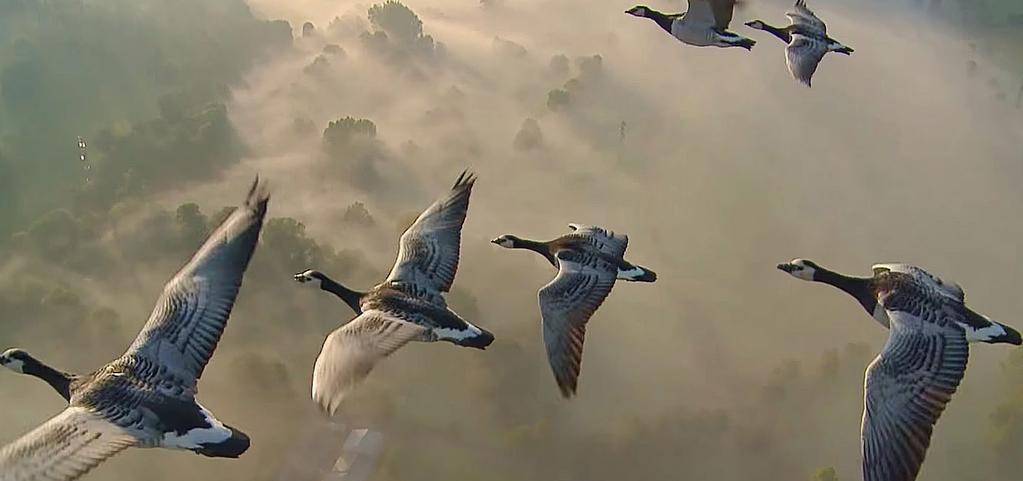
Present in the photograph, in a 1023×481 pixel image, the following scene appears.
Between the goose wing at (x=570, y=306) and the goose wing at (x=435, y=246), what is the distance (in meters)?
0.69

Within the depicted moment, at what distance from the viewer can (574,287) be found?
5770mm

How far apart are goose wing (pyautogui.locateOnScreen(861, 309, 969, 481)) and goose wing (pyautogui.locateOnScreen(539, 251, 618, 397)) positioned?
1580mm

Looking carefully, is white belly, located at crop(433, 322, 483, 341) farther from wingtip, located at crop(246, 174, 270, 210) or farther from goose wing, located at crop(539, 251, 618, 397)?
wingtip, located at crop(246, 174, 270, 210)

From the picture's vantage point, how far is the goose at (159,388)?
4.15 meters

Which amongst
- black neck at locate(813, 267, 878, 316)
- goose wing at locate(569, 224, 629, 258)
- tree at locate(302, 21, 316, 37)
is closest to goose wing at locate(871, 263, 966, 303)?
black neck at locate(813, 267, 878, 316)

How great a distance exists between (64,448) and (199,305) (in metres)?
1.12

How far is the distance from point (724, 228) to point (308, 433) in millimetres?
4629

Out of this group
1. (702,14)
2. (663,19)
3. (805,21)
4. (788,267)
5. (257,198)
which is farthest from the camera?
(805,21)

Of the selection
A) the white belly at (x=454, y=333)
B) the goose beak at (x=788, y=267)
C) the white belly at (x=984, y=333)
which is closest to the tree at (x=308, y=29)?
the white belly at (x=454, y=333)

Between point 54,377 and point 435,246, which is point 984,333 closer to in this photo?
point 435,246

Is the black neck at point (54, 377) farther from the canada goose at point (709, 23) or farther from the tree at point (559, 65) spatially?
the tree at point (559, 65)

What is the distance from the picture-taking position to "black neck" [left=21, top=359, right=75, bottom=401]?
4.91m

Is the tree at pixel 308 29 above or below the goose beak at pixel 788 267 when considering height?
above

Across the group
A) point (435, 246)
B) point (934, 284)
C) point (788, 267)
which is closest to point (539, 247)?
point (435, 246)
